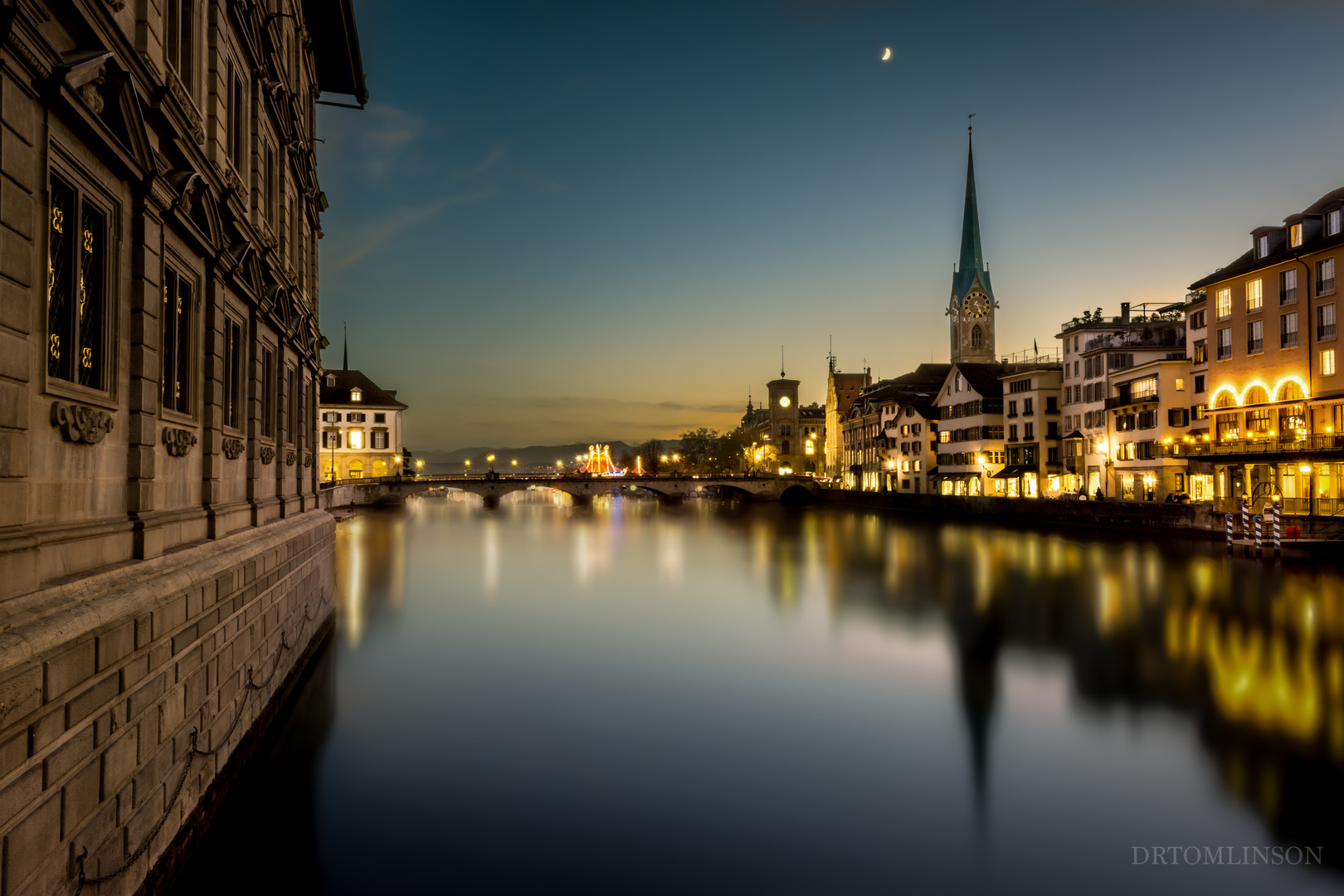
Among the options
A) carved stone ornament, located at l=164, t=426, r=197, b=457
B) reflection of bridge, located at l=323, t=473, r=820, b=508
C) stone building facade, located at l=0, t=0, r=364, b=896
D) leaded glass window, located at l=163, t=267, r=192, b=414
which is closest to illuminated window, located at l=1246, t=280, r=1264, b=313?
stone building facade, located at l=0, t=0, r=364, b=896

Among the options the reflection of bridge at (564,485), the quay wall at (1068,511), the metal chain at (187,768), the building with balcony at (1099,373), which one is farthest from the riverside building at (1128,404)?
the metal chain at (187,768)

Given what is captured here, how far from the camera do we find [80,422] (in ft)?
20.7

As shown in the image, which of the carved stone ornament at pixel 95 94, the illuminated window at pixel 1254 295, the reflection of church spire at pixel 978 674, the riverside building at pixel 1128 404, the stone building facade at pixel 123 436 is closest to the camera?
the stone building facade at pixel 123 436

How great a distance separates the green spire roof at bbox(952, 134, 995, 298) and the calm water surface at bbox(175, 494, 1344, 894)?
91.5 meters

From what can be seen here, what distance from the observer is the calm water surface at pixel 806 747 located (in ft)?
31.0

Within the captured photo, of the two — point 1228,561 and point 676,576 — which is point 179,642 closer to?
point 676,576

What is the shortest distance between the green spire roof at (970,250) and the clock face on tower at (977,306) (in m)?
1.39

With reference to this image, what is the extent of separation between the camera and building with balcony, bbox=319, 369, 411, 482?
85125 millimetres

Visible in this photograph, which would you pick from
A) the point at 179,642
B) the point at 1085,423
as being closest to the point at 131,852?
the point at 179,642

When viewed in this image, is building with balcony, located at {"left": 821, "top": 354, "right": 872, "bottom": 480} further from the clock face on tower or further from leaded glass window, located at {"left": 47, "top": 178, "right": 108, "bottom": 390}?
leaded glass window, located at {"left": 47, "top": 178, "right": 108, "bottom": 390}

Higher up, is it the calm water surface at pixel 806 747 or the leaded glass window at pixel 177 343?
the leaded glass window at pixel 177 343
